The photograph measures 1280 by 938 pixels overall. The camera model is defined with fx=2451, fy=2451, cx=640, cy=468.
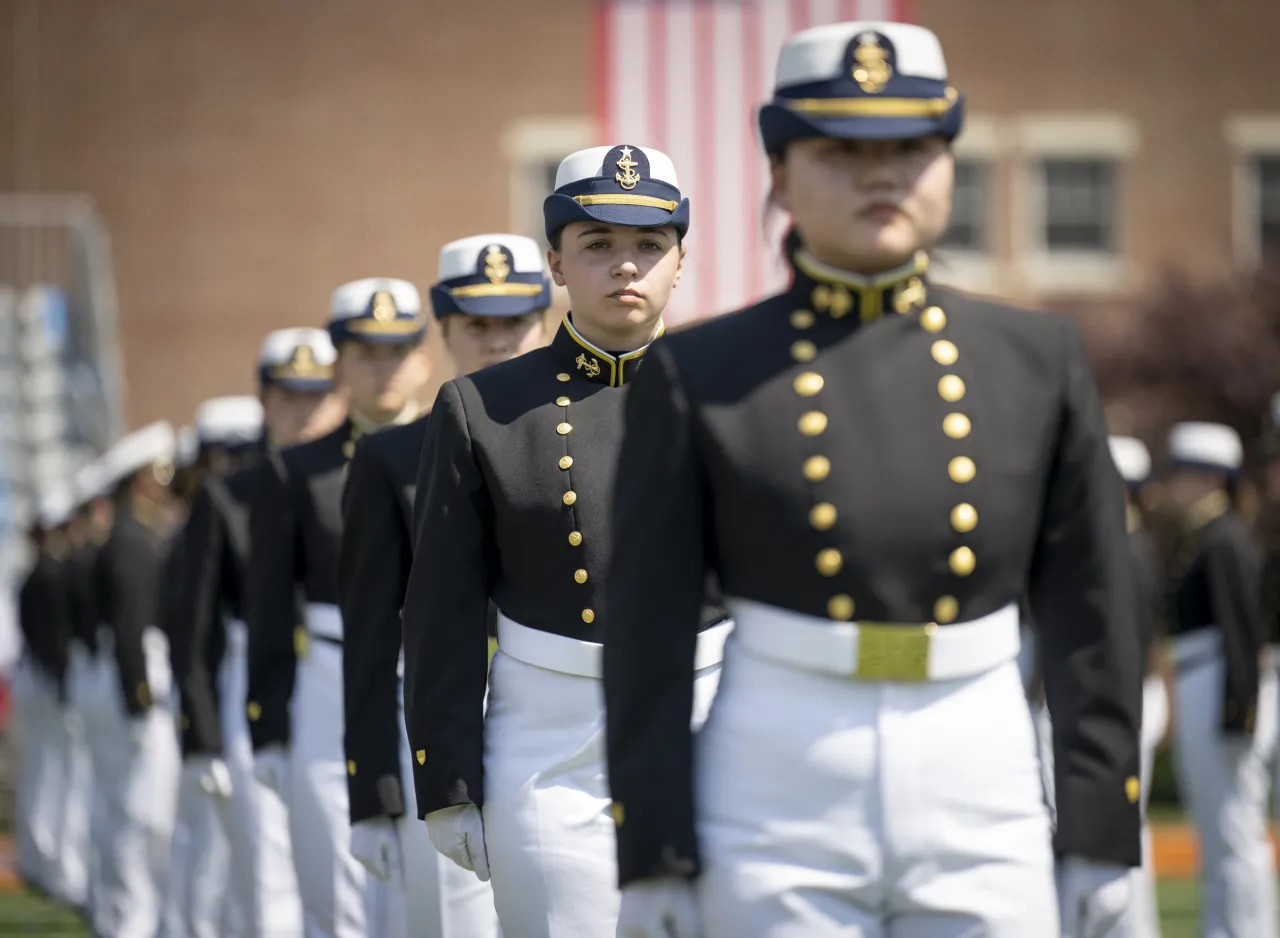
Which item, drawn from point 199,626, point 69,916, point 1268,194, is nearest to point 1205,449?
point 199,626

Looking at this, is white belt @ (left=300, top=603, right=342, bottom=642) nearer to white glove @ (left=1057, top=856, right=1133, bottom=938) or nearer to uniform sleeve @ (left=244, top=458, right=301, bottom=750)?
uniform sleeve @ (left=244, top=458, right=301, bottom=750)

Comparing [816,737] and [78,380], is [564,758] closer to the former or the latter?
[816,737]

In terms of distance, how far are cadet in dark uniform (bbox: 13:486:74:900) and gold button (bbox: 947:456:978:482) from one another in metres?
12.5

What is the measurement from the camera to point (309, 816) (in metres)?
7.07

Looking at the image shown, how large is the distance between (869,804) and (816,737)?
0.40ft

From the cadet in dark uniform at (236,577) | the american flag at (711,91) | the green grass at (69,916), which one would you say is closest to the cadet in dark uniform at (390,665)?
the cadet in dark uniform at (236,577)

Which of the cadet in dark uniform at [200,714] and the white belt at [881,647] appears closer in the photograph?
the white belt at [881,647]

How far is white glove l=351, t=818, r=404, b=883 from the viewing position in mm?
5980

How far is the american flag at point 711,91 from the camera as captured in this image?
37.4 ft

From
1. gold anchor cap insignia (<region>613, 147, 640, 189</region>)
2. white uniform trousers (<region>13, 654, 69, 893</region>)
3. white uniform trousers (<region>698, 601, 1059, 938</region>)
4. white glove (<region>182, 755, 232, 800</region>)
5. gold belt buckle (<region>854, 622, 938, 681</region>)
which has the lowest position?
white uniform trousers (<region>13, 654, 69, 893</region>)

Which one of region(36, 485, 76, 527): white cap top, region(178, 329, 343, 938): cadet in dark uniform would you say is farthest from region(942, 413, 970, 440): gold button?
region(36, 485, 76, 527): white cap top

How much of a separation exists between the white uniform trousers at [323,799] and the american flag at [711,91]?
14.3 ft

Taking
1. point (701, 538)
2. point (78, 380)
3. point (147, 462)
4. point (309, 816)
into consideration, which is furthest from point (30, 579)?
point (701, 538)

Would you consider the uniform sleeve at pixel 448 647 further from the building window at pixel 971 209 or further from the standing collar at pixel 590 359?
the building window at pixel 971 209
